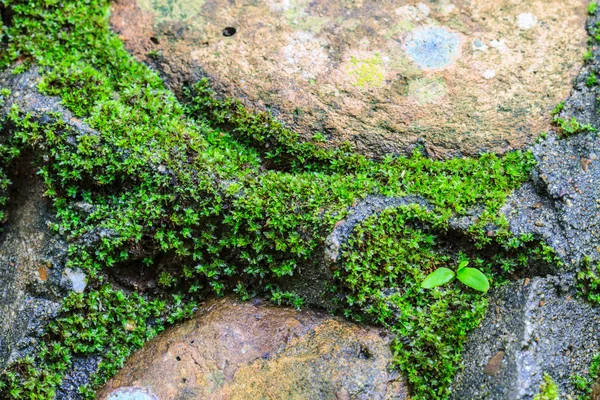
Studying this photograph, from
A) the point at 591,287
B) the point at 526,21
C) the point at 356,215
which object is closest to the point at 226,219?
the point at 356,215

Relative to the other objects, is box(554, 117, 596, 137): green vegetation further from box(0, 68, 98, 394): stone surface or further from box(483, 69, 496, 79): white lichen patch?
box(0, 68, 98, 394): stone surface

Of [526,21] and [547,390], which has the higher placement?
[526,21]

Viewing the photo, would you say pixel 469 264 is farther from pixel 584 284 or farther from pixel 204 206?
pixel 204 206

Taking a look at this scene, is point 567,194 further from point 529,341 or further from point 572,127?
point 529,341

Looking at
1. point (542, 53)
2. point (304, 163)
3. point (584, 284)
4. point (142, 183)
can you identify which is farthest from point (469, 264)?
point (142, 183)

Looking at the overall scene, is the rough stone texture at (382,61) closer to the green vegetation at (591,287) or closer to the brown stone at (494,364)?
the green vegetation at (591,287)

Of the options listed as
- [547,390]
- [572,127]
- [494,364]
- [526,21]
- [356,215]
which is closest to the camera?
[547,390]
